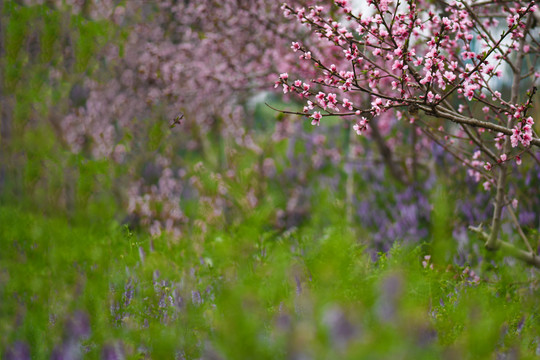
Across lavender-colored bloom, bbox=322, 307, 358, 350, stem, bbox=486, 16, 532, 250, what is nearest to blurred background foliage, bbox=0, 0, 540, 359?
lavender-colored bloom, bbox=322, 307, 358, 350

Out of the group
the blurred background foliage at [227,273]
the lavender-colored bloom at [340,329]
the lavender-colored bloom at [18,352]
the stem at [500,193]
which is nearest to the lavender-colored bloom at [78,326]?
the blurred background foliage at [227,273]

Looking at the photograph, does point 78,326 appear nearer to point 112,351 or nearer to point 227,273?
point 112,351

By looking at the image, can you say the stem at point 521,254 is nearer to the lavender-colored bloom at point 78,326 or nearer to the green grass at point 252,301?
the green grass at point 252,301

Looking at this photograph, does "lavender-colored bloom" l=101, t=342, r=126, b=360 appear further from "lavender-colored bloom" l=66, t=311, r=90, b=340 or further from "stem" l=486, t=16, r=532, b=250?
"stem" l=486, t=16, r=532, b=250

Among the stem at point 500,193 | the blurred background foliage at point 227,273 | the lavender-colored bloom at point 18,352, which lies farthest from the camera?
the stem at point 500,193

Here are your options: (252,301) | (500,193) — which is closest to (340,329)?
(252,301)

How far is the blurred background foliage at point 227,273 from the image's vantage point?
138 centimetres

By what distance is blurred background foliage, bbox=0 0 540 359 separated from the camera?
1376 mm

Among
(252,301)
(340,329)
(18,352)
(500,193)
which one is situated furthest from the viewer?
(500,193)

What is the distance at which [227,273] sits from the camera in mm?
2219

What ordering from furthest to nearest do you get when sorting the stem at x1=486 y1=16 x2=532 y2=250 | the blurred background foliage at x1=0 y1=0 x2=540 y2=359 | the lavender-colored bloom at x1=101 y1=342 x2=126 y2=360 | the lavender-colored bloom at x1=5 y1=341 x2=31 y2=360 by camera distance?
the stem at x1=486 y1=16 x2=532 y2=250 < the lavender-colored bloom at x1=5 y1=341 x2=31 y2=360 < the lavender-colored bloom at x1=101 y1=342 x2=126 y2=360 < the blurred background foliage at x1=0 y1=0 x2=540 y2=359

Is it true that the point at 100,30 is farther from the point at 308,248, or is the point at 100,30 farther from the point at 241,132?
the point at 241,132

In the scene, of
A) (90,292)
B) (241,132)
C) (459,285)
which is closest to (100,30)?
(90,292)

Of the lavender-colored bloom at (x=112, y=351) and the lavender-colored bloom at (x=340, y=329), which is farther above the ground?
the lavender-colored bloom at (x=340, y=329)
